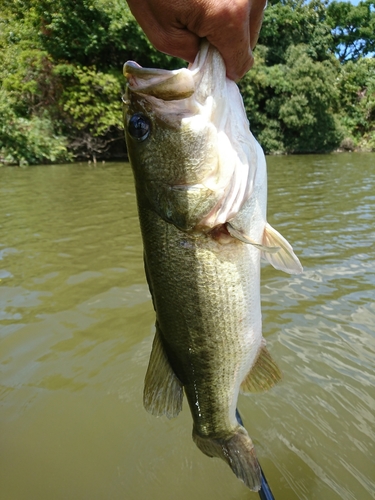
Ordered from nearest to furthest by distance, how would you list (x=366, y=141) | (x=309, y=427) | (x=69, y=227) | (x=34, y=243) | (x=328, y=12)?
(x=309, y=427)
(x=34, y=243)
(x=69, y=227)
(x=366, y=141)
(x=328, y=12)

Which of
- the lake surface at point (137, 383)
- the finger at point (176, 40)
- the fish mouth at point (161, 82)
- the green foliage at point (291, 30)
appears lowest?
the lake surface at point (137, 383)

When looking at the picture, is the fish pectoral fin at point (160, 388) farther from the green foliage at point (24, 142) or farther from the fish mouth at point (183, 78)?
the green foliage at point (24, 142)

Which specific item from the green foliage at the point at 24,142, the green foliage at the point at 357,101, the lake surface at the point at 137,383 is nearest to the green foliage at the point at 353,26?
the green foliage at the point at 357,101

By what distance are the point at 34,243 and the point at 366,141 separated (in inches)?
1200

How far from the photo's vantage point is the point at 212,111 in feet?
5.34

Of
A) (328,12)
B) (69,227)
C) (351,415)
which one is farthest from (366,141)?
(351,415)

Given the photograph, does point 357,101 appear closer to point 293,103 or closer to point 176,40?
point 293,103

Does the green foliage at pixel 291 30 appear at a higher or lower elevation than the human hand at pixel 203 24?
higher

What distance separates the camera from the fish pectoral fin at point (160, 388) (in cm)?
186

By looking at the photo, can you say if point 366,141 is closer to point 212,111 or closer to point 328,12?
point 328,12

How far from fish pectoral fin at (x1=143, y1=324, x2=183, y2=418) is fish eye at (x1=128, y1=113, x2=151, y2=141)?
87 cm

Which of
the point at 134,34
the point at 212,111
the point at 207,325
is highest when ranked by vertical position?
the point at 134,34

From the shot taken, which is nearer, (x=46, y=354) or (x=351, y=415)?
(x=351, y=415)

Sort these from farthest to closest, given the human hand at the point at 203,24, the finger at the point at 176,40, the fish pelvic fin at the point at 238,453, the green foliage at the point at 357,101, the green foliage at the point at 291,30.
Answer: the green foliage at the point at 357,101 < the green foliage at the point at 291,30 < the fish pelvic fin at the point at 238,453 < the finger at the point at 176,40 < the human hand at the point at 203,24
